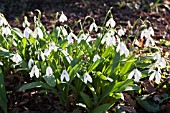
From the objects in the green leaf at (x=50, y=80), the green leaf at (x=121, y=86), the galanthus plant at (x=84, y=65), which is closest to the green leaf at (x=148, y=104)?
the galanthus plant at (x=84, y=65)

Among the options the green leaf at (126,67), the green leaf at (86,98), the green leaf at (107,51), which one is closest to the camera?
the green leaf at (86,98)

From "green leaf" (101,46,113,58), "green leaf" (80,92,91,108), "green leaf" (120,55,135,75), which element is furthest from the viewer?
"green leaf" (101,46,113,58)

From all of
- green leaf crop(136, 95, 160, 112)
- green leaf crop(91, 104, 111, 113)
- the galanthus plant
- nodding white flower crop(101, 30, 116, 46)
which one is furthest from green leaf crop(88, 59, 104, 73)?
green leaf crop(136, 95, 160, 112)

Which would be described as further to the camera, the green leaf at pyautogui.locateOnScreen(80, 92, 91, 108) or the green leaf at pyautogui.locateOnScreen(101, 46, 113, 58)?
the green leaf at pyautogui.locateOnScreen(101, 46, 113, 58)

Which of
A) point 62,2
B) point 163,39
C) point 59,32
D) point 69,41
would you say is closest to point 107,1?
point 62,2

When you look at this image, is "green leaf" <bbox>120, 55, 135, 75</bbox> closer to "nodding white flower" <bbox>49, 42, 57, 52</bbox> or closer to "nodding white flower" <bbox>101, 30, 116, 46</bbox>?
"nodding white flower" <bbox>101, 30, 116, 46</bbox>

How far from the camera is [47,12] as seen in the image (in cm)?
507

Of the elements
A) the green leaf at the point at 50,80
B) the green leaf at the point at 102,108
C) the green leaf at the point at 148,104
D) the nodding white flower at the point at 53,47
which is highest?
the nodding white flower at the point at 53,47

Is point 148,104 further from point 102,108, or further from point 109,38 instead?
point 109,38

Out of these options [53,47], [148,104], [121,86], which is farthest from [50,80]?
[148,104]

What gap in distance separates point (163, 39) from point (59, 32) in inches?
64.1

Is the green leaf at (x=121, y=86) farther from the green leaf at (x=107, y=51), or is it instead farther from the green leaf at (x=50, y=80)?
the green leaf at (x=50, y=80)

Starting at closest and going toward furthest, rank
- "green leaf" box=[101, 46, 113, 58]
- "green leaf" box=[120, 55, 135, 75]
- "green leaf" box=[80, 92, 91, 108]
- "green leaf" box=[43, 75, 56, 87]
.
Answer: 1. "green leaf" box=[43, 75, 56, 87]
2. "green leaf" box=[80, 92, 91, 108]
3. "green leaf" box=[120, 55, 135, 75]
4. "green leaf" box=[101, 46, 113, 58]

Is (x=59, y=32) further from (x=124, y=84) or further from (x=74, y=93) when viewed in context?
(x=124, y=84)
